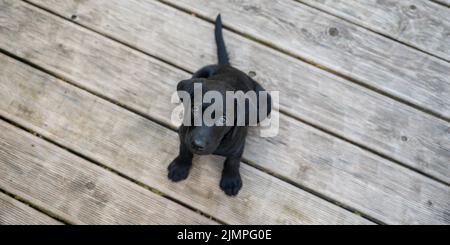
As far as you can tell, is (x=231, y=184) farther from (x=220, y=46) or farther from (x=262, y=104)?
(x=220, y=46)

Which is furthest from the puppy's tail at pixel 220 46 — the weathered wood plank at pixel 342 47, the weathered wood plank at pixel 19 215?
the weathered wood plank at pixel 19 215

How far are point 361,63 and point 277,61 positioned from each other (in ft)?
1.60

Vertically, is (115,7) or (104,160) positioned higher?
(115,7)

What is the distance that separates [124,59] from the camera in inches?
97.5

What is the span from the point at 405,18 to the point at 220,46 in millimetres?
1152

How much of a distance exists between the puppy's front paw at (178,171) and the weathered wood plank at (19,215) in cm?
59

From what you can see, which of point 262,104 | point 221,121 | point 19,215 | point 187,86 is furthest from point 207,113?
point 19,215

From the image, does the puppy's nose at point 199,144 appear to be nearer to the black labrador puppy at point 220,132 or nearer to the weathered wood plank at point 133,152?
the black labrador puppy at point 220,132

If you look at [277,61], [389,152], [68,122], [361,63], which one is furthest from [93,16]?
[389,152]

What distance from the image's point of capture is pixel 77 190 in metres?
2.21

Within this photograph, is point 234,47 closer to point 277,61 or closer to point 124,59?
point 277,61

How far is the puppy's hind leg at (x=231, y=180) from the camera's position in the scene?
218 cm

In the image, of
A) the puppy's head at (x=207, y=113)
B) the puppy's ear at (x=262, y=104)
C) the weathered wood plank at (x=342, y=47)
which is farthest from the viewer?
the weathered wood plank at (x=342, y=47)

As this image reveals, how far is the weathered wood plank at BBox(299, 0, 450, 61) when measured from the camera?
103 inches
